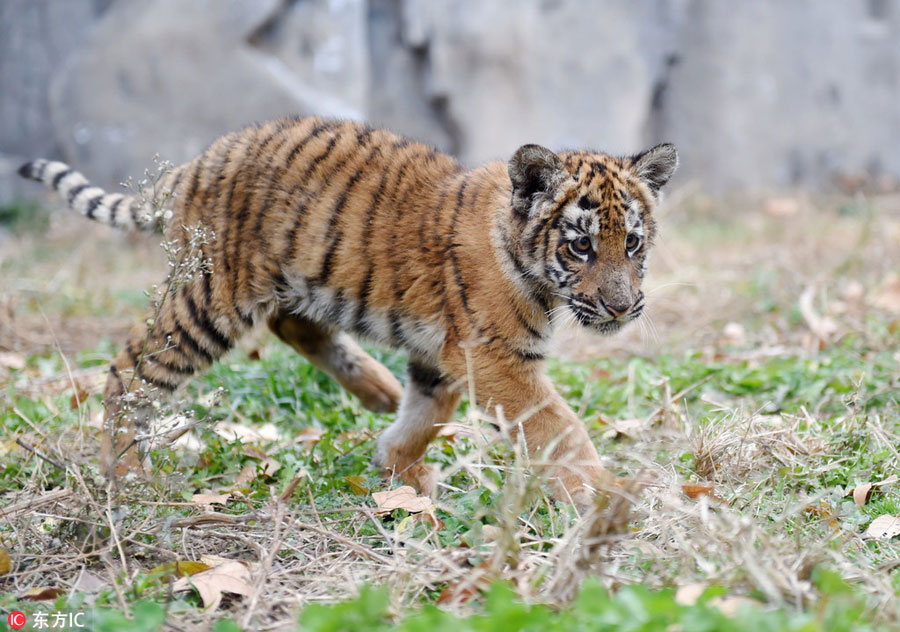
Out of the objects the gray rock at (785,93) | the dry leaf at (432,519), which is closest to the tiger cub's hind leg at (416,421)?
the dry leaf at (432,519)

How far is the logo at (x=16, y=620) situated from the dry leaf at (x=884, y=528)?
92.7 inches

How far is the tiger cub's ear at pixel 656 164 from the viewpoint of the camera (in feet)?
11.2

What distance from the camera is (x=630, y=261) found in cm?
326

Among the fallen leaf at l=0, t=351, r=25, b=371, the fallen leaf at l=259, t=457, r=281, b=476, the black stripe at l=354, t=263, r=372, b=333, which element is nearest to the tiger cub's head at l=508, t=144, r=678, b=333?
the black stripe at l=354, t=263, r=372, b=333

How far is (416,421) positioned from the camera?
3.62m

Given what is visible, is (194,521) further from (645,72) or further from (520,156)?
(645,72)

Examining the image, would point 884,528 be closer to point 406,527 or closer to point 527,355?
point 527,355

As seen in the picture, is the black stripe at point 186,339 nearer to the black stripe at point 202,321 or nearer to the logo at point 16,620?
the black stripe at point 202,321

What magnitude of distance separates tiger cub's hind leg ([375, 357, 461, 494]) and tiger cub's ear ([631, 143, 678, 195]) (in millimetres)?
1112

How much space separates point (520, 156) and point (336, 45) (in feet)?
20.6

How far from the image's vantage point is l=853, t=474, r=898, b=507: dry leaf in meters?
2.91

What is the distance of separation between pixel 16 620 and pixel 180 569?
0.42 meters

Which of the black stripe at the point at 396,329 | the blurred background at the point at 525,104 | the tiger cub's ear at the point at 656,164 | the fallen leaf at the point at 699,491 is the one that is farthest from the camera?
the blurred background at the point at 525,104

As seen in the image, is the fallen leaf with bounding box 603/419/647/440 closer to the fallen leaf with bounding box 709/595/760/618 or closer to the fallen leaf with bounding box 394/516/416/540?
the fallen leaf with bounding box 394/516/416/540
